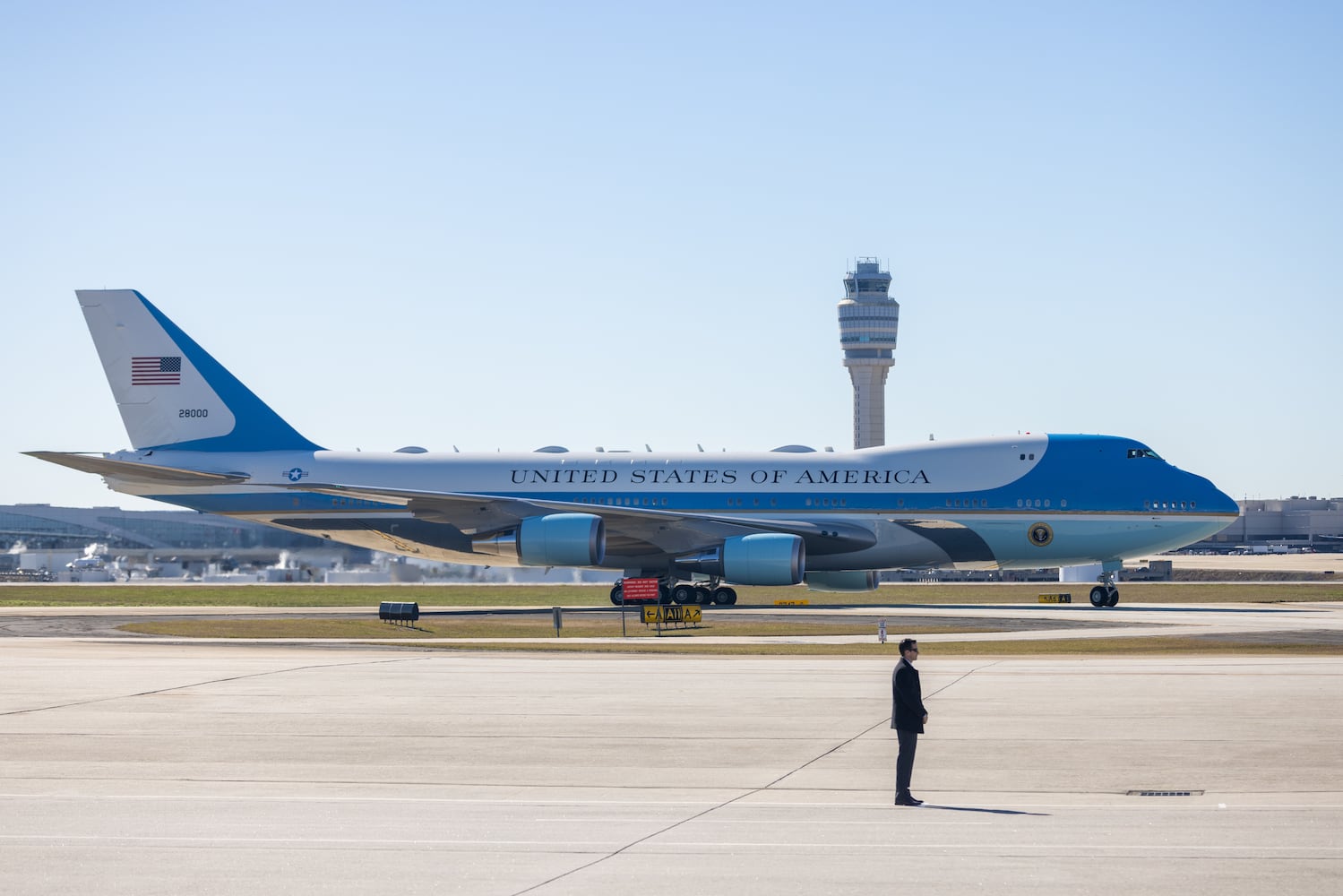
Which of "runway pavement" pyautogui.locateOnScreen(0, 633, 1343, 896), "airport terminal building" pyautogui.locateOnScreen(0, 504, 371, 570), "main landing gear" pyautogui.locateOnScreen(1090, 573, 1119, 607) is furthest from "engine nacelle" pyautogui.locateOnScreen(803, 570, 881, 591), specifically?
"runway pavement" pyautogui.locateOnScreen(0, 633, 1343, 896)

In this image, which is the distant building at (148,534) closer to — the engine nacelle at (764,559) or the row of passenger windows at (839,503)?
the row of passenger windows at (839,503)

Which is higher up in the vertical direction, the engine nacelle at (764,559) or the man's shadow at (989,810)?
the engine nacelle at (764,559)

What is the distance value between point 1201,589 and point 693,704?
151ft

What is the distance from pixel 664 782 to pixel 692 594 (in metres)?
34.3

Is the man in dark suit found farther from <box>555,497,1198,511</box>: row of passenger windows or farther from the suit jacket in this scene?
<box>555,497,1198,511</box>: row of passenger windows

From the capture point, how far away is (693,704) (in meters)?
21.4

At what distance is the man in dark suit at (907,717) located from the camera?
1366 centimetres

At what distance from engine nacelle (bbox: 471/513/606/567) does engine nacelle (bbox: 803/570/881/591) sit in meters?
8.53

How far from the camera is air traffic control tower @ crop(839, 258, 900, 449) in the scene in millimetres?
166875

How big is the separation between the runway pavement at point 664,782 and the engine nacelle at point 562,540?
20757mm

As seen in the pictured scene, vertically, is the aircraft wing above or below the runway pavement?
above

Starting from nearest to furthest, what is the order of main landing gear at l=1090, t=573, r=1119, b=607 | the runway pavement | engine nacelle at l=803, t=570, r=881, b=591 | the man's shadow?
1. the runway pavement
2. the man's shadow
3. main landing gear at l=1090, t=573, r=1119, b=607
4. engine nacelle at l=803, t=570, r=881, b=591

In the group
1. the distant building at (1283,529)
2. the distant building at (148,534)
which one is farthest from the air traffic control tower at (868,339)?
the distant building at (148,534)

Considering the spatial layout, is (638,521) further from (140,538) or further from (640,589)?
(140,538)
